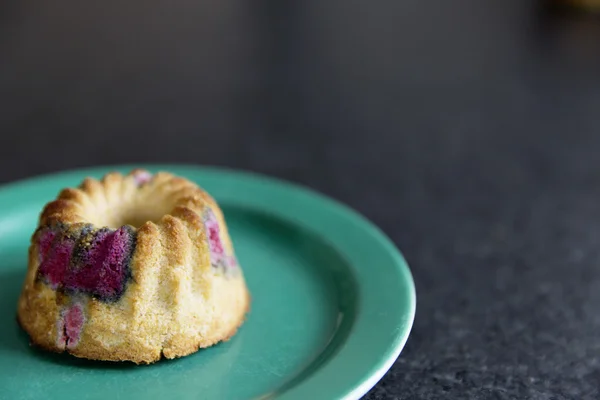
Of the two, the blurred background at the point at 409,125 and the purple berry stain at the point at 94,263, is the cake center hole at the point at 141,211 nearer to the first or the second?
the purple berry stain at the point at 94,263

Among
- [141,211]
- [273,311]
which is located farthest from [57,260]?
[273,311]

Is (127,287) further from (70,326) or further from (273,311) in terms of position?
(273,311)

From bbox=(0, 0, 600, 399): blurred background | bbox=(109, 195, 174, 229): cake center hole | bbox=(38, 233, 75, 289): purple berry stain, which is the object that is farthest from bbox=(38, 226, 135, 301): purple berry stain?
bbox=(0, 0, 600, 399): blurred background

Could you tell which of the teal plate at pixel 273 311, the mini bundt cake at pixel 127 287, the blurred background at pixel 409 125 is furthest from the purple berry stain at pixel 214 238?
the blurred background at pixel 409 125

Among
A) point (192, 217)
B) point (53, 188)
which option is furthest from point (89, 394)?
point (53, 188)

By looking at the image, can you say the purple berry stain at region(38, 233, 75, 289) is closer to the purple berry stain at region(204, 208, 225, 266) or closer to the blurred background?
the purple berry stain at region(204, 208, 225, 266)

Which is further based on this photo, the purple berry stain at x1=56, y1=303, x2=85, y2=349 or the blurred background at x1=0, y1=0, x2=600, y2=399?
the blurred background at x1=0, y1=0, x2=600, y2=399

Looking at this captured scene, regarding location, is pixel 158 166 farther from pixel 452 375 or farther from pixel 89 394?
pixel 452 375

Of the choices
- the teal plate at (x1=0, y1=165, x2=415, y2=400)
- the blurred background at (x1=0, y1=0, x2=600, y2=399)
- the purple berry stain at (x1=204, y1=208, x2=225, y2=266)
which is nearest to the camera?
the teal plate at (x1=0, y1=165, x2=415, y2=400)
